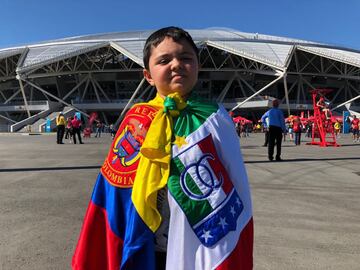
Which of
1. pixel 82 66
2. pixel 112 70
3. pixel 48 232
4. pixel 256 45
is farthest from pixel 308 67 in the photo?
pixel 48 232

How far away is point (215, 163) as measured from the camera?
1.54 meters

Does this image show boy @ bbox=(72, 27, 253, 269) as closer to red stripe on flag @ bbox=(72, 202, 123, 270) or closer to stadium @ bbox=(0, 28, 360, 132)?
red stripe on flag @ bbox=(72, 202, 123, 270)

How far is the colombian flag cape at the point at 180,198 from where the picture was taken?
149cm

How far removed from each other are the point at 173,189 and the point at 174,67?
0.54 m

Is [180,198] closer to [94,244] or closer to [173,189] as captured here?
[173,189]

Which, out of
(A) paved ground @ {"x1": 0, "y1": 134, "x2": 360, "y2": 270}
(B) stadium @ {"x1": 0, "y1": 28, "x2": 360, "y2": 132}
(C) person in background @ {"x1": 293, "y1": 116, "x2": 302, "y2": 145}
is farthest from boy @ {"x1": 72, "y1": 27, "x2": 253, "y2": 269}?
(B) stadium @ {"x1": 0, "y1": 28, "x2": 360, "y2": 132}

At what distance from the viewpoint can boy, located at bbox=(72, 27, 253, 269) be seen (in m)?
1.49

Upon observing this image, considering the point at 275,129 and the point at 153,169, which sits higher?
the point at 153,169

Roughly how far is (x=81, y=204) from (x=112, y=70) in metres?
54.8

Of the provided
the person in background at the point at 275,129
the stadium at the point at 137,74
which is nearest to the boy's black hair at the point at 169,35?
the person in background at the point at 275,129

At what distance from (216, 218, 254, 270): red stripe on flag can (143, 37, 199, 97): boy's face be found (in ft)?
2.12

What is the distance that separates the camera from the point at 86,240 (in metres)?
1.70

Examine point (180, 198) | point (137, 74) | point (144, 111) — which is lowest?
point (180, 198)

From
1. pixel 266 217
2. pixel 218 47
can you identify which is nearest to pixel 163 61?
pixel 266 217
